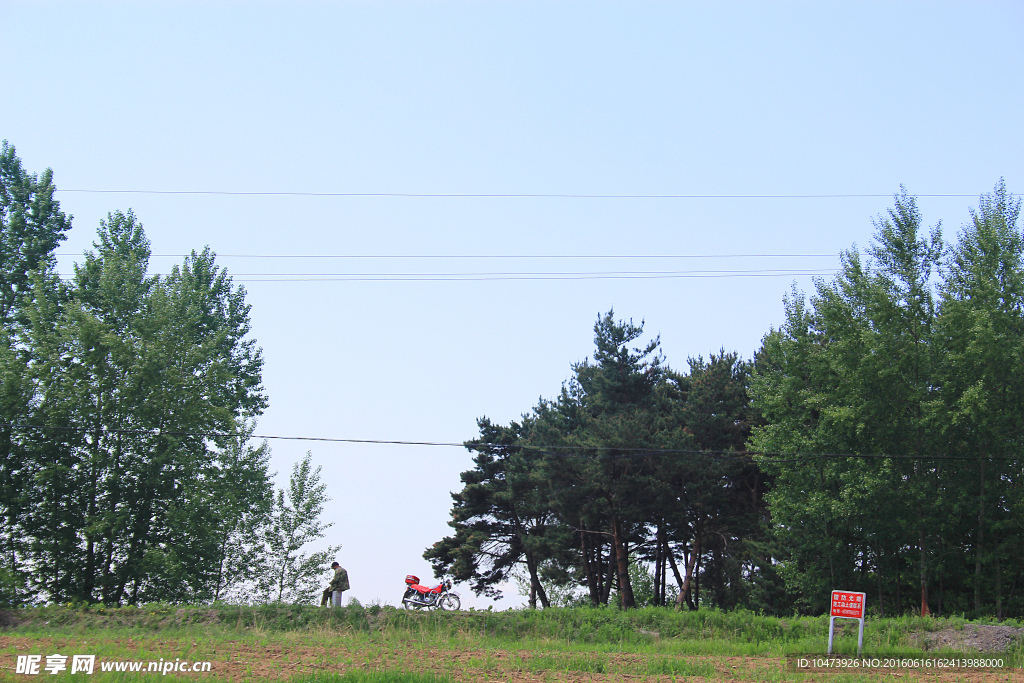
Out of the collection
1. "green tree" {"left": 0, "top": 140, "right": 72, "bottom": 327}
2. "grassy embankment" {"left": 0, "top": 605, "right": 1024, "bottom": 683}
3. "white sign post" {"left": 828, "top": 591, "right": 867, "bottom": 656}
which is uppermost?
"green tree" {"left": 0, "top": 140, "right": 72, "bottom": 327}

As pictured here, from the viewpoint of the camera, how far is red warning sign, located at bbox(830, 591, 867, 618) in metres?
16.2

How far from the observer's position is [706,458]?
41.0 m

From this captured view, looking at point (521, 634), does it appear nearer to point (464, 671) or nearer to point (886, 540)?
point (464, 671)

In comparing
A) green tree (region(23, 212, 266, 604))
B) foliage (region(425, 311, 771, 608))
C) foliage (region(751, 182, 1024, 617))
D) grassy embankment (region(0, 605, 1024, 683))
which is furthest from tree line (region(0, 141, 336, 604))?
foliage (region(751, 182, 1024, 617))

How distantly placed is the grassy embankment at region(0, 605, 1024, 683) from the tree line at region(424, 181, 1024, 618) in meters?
9.11

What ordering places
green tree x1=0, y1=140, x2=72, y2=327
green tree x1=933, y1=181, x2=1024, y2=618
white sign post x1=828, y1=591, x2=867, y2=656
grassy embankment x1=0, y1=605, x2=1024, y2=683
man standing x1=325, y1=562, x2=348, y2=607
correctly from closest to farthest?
grassy embankment x1=0, y1=605, x2=1024, y2=683 < white sign post x1=828, y1=591, x2=867, y2=656 < man standing x1=325, y1=562, x2=348, y2=607 < green tree x1=933, y1=181, x2=1024, y2=618 < green tree x1=0, y1=140, x2=72, y2=327

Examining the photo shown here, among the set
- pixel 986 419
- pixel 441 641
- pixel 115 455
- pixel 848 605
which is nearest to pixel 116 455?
pixel 115 455

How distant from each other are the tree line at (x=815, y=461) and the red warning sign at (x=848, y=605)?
41.2ft

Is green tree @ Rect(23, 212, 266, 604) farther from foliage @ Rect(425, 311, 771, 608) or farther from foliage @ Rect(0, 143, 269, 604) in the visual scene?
foliage @ Rect(425, 311, 771, 608)

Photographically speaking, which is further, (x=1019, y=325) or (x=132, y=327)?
(x=132, y=327)

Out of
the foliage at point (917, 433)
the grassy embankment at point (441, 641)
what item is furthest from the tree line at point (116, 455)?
the foliage at point (917, 433)

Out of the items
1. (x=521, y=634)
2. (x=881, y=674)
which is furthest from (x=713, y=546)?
(x=881, y=674)

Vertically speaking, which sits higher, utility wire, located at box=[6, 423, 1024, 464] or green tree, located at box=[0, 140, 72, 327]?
green tree, located at box=[0, 140, 72, 327]

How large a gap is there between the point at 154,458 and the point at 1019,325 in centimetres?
3318
